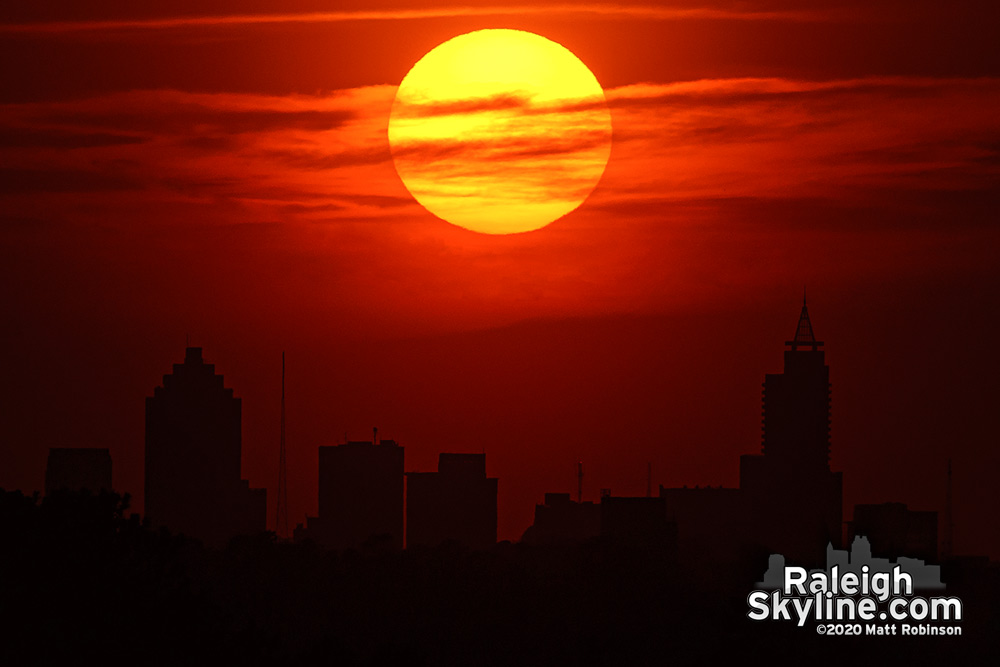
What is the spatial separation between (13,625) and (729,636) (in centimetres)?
7400

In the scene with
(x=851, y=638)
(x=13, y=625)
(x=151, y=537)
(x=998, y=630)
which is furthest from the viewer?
(x=998, y=630)

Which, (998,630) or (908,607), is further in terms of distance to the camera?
(998,630)

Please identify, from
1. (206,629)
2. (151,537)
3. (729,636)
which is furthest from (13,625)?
(729,636)

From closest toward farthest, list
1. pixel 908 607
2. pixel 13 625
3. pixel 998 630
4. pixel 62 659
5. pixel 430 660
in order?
1. pixel 62 659
2. pixel 13 625
3. pixel 430 660
4. pixel 908 607
5. pixel 998 630

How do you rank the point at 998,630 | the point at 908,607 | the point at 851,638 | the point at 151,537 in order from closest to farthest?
the point at 151,537 → the point at 851,638 → the point at 908,607 → the point at 998,630

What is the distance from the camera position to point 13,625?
77.7m

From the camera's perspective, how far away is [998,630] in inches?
7844

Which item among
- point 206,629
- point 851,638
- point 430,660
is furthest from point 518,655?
Result: point 206,629

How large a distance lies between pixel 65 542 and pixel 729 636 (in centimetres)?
6242

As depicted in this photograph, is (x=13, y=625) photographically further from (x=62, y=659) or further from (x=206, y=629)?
(x=206, y=629)

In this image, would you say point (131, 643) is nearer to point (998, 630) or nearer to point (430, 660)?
point (430, 660)

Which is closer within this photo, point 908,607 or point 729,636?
point 729,636

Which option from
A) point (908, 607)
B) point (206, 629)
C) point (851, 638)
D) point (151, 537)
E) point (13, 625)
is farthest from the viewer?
point (908, 607)

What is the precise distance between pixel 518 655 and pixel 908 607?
36.0 meters
